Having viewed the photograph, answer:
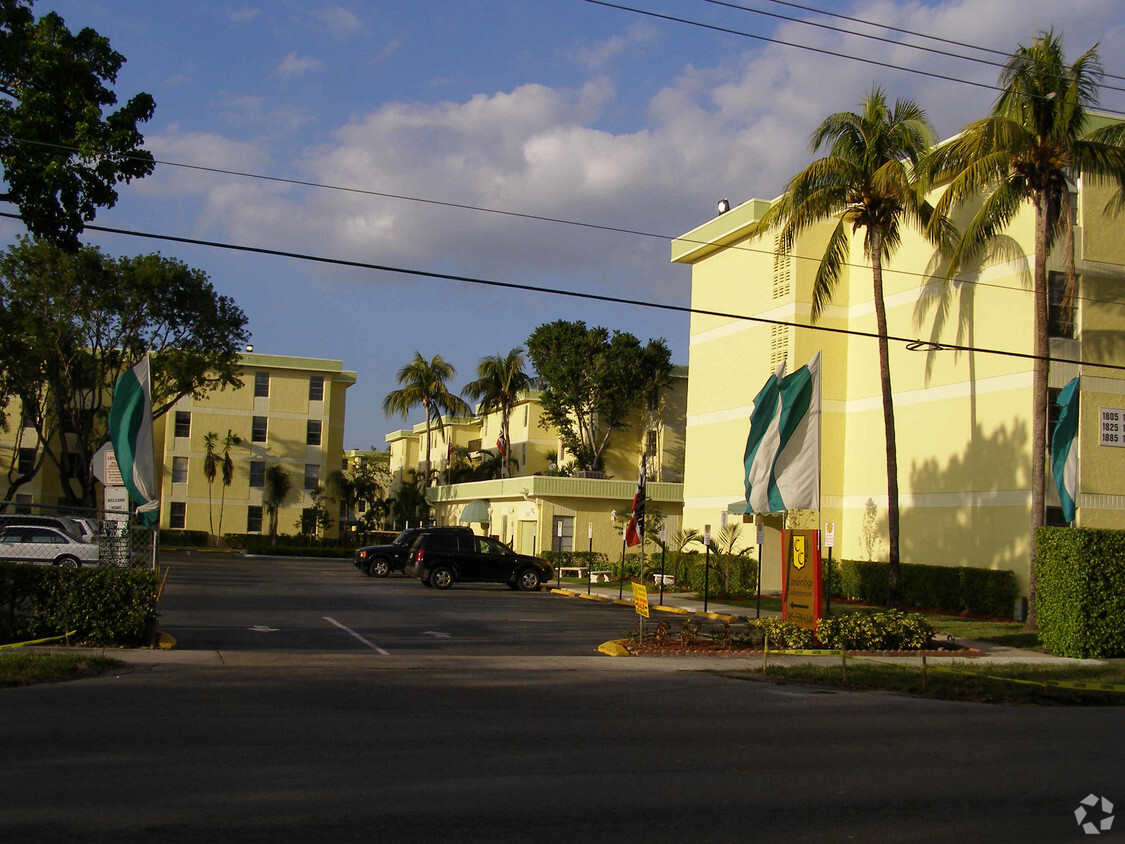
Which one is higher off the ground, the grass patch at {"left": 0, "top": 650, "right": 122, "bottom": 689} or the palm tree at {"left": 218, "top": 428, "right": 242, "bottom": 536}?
the palm tree at {"left": 218, "top": 428, "right": 242, "bottom": 536}

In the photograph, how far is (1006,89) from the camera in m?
21.9

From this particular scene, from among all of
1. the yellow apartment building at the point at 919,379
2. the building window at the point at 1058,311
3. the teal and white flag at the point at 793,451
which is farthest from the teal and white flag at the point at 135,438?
the building window at the point at 1058,311

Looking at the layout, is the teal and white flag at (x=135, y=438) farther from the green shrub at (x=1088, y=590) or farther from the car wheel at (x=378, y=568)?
the car wheel at (x=378, y=568)

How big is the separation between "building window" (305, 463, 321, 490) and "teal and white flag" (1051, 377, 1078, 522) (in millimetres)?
46874

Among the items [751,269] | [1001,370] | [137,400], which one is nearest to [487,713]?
[137,400]

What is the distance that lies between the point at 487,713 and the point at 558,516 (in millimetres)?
34584

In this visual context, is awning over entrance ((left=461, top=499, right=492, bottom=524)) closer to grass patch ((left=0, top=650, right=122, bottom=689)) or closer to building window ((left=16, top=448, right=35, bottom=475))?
building window ((left=16, top=448, right=35, bottom=475))

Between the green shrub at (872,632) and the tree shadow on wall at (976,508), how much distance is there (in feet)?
28.0

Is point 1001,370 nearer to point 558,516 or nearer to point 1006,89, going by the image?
point 1006,89

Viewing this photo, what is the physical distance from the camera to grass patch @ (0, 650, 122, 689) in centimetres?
1216

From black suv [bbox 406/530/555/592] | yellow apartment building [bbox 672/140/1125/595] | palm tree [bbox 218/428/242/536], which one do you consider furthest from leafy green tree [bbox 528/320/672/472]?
palm tree [bbox 218/428/242/536]

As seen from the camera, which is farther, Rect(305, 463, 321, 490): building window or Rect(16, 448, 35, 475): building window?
Rect(305, 463, 321, 490): building window

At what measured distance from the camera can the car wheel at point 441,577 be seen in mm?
32625

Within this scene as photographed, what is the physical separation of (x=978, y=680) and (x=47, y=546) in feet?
76.1
